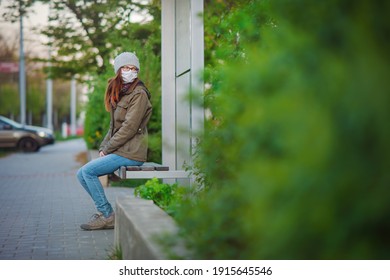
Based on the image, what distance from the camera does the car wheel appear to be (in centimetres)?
2991

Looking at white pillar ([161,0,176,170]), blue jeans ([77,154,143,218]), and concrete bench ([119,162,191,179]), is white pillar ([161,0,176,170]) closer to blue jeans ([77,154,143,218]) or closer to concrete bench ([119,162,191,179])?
concrete bench ([119,162,191,179])

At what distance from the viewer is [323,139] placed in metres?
2.07

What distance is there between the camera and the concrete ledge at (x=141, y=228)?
3.94 m

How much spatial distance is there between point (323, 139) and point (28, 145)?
94.8 ft

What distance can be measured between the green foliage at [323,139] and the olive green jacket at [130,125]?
4.86m

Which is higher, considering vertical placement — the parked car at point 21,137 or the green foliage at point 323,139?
the green foliage at point 323,139

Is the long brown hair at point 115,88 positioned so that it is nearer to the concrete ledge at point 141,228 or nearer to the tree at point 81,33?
the concrete ledge at point 141,228

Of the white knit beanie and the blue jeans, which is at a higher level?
the white knit beanie

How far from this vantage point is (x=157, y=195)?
6613mm

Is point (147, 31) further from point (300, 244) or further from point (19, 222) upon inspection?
point (300, 244)

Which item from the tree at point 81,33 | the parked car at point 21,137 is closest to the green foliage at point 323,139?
the tree at point 81,33

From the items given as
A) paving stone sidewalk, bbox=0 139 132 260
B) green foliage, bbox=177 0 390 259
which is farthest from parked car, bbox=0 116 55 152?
green foliage, bbox=177 0 390 259

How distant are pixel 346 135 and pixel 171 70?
688 cm
